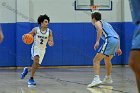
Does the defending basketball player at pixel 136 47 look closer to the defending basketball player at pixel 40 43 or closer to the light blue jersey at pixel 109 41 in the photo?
the light blue jersey at pixel 109 41

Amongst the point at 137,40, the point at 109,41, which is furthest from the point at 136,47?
the point at 109,41

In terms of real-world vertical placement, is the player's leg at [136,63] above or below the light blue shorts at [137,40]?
below

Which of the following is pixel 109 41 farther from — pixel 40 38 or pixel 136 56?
pixel 136 56

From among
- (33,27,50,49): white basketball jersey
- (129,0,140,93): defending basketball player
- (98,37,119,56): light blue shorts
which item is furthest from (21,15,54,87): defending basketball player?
(129,0,140,93): defending basketball player

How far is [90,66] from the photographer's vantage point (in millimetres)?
15297

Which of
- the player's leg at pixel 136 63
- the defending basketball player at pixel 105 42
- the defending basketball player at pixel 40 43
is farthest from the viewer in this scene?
the defending basketball player at pixel 40 43

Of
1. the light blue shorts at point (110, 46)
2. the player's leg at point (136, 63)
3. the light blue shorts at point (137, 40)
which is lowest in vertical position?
the light blue shorts at point (110, 46)

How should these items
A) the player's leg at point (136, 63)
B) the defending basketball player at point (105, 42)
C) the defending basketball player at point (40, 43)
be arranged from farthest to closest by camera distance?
the defending basketball player at point (40, 43)
the defending basketball player at point (105, 42)
the player's leg at point (136, 63)

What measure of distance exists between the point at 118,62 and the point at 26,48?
3.44 metres

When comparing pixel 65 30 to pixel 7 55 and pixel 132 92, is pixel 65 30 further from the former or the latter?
pixel 132 92

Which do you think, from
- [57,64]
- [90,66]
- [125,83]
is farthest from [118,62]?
[125,83]

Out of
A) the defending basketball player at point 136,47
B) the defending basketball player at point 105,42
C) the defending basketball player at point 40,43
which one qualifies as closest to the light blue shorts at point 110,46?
the defending basketball player at point 105,42

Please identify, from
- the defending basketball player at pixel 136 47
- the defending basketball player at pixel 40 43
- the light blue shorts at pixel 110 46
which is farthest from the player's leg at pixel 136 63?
the defending basketball player at pixel 40 43

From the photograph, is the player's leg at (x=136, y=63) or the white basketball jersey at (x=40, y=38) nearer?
the player's leg at (x=136, y=63)
